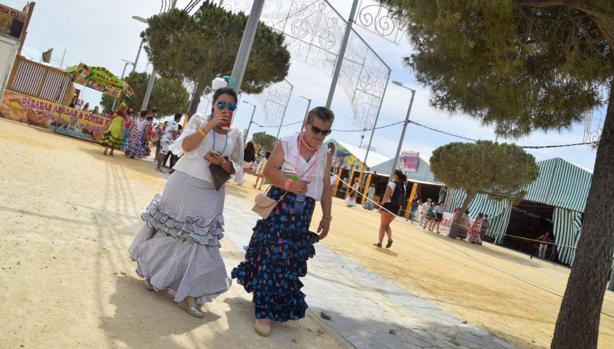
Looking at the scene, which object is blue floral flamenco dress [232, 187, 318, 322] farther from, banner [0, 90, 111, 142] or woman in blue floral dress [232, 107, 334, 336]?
banner [0, 90, 111, 142]

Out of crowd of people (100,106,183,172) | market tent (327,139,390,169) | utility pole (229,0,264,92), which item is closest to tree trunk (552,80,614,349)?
utility pole (229,0,264,92)

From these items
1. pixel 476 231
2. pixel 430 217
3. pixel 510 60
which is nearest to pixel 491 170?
pixel 476 231

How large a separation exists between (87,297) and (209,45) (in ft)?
49.6

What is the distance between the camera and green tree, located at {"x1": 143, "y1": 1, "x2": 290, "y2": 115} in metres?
17.3

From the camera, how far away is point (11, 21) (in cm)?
1513

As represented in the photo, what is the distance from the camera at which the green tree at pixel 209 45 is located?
682 inches

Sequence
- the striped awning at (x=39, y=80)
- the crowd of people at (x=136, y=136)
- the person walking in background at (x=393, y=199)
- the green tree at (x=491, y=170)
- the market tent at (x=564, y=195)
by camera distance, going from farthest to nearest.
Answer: the green tree at (x=491, y=170) < the striped awning at (x=39, y=80) < the market tent at (x=564, y=195) < the crowd of people at (x=136, y=136) < the person walking in background at (x=393, y=199)

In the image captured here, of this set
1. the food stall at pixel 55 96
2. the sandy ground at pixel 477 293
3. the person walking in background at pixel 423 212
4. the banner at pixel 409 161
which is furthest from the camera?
the banner at pixel 409 161

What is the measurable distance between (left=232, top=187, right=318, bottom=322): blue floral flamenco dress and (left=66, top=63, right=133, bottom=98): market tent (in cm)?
2099

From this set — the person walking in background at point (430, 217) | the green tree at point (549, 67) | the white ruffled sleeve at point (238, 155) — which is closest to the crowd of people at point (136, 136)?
the green tree at point (549, 67)

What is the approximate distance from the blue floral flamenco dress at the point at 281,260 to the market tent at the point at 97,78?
20987 millimetres

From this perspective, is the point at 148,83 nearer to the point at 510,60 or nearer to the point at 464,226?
the point at 464,226

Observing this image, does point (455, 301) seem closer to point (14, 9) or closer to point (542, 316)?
point (542, 316)

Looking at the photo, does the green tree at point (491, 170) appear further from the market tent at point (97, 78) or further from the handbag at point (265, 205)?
the handbag at point (265, 205)
